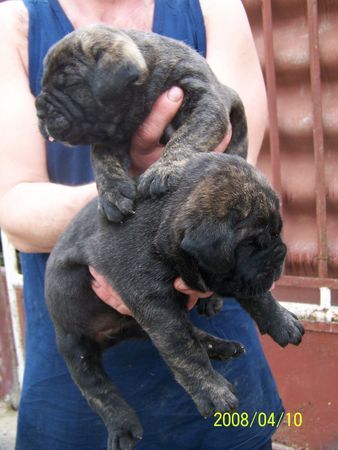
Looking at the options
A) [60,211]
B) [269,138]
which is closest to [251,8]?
[269,138]

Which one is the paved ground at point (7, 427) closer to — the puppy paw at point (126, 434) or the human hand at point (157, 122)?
the puppy paw at point (126, 434)

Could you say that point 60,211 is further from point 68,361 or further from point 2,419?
point 2,419

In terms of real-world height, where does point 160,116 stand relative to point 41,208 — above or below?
above

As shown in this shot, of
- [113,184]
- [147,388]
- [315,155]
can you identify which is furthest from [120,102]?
[315,155]

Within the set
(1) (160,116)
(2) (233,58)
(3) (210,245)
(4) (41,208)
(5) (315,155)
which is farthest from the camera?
(5) (315,155)

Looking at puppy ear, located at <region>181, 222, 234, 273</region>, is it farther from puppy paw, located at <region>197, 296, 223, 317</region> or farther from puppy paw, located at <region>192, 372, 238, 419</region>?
puppy paw, located at <region>197, 296, 223, 317</region>

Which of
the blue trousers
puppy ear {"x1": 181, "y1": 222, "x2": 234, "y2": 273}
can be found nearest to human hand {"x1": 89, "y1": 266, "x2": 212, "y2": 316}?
puppy ear {"x1": 181, "y1": 222, "x2": 234, "y2": 273}

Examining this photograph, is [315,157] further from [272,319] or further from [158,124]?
[158,124]
